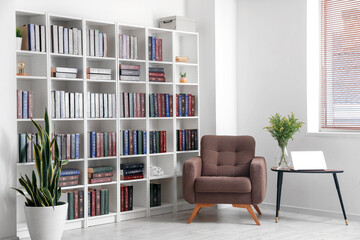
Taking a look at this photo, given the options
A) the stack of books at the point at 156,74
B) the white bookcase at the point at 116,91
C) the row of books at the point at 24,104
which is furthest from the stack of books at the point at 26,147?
the stack of books at the point at 156,74

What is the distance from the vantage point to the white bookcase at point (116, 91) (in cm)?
501

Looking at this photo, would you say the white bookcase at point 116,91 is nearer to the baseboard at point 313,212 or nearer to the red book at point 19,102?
the red book at point 19,102

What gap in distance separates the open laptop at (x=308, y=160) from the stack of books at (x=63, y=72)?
228 centimetres

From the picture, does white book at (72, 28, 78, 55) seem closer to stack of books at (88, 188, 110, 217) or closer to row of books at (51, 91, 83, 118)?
row of books at (51, 91, 83, 118)

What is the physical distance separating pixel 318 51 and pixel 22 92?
319cm

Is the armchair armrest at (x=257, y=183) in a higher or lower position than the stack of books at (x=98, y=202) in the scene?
higher

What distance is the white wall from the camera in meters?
5.60

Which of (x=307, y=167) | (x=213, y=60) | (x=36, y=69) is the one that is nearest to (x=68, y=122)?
(x=36, y=69)

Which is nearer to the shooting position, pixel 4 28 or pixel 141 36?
pixel 4 28

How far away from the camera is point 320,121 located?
595 centimetres

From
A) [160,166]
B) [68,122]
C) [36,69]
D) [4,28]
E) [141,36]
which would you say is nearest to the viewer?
[4,28]

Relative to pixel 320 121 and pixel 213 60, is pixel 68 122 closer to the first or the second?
pixel 213 60

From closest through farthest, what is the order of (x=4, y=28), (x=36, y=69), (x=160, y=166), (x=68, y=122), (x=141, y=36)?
(x=4, y=28), (x=36, y=69), (x=68, y=122), (x=141, y=36), (x=160, y=166)

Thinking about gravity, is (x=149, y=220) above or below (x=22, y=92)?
below
